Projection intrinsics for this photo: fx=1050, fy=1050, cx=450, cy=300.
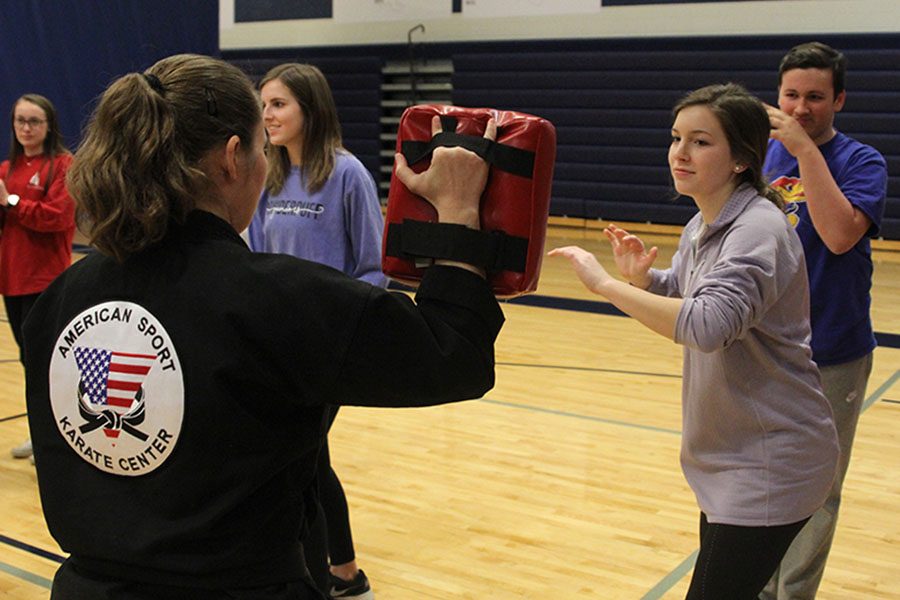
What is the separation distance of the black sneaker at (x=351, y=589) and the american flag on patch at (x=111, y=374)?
6.26 feet

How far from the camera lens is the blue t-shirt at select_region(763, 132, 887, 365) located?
2684 mm

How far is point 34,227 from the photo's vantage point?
4527mm

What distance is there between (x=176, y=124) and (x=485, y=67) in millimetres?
11436

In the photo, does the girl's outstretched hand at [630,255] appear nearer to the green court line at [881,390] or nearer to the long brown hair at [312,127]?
the long brown hair at [312,127]

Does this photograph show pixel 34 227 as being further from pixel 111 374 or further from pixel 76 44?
pixel 76 44

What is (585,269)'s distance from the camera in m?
2.00

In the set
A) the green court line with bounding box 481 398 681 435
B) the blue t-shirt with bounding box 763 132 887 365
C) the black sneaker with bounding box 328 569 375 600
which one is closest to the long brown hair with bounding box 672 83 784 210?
the blue t-shirt with bounding box 763 132 887 365

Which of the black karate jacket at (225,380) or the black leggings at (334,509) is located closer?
the black karate jacket at (225,380)

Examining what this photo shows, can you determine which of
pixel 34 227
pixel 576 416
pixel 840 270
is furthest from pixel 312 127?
pixel 576 416

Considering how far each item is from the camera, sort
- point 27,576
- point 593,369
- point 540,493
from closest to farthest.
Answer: point 27,576, point 540,493, point 593,369

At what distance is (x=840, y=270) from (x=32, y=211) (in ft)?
10.9

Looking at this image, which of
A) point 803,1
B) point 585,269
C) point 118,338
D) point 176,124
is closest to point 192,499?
point 118,338

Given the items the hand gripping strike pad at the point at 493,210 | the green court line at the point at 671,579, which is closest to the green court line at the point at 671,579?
the green court line at the point at 671,579

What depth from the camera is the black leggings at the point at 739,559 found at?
204cm
